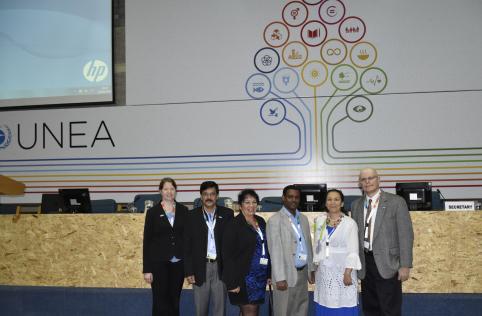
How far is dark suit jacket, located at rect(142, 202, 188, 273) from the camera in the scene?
3.85 m

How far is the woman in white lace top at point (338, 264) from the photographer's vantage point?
3.44 m

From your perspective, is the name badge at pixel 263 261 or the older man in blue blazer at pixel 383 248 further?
the name badge at pixel 263 261

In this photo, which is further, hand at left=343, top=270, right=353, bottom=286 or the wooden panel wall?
the wooden panel wall

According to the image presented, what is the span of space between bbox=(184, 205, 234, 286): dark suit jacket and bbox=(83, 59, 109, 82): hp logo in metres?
4.70

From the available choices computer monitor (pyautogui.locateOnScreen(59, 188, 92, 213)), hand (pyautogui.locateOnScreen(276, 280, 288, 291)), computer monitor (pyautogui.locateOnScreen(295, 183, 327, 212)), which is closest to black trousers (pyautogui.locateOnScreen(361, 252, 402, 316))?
hand (pyautogui.locateOnScreen(276, 280, 288, 291))

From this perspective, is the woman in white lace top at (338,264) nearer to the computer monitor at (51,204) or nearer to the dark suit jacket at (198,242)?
the dark suit jacket at (198,242)

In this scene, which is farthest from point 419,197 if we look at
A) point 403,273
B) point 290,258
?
point 290,258

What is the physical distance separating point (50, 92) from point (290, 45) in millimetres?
3963

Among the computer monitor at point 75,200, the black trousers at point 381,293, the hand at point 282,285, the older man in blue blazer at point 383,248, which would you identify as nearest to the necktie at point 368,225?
the older man in blue blazer at point 383,248

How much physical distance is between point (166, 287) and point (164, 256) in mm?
256

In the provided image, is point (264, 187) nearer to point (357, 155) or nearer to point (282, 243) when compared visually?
point (357, 155)

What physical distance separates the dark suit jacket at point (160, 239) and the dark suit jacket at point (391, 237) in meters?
1.42

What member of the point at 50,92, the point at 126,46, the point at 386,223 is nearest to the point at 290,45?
the point at 126,46

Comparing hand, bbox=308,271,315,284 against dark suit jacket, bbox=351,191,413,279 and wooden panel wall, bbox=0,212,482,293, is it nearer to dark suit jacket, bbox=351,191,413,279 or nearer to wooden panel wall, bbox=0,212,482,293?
dark suit jacket, bbox=351,191,413,279
